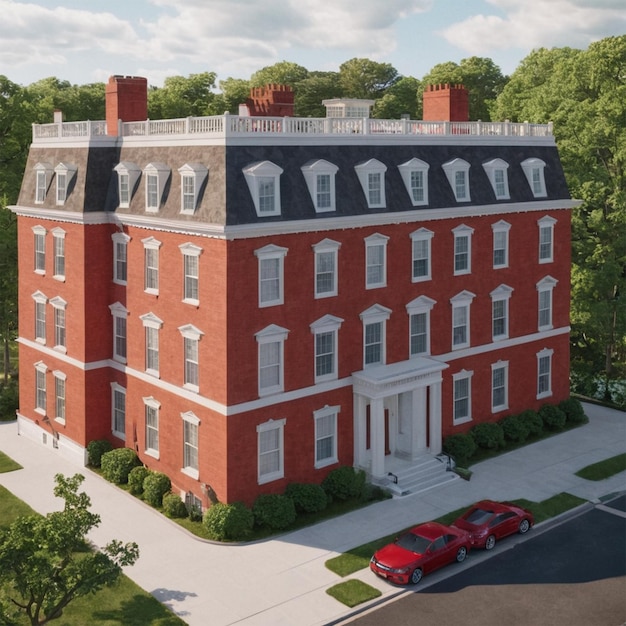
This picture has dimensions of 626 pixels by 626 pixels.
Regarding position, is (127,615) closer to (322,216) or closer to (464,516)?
(464,516)

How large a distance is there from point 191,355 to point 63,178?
1146cm

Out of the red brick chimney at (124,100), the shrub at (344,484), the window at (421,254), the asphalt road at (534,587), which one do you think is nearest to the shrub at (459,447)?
the shrub at (344,484)

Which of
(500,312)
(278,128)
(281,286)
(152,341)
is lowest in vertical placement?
(152,341)

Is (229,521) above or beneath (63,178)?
beneath

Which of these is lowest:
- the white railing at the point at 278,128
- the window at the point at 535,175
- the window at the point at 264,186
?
the window at the point at 264,186

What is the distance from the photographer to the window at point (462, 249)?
132ft

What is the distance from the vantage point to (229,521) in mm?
31750

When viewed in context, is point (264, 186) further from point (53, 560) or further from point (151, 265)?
point (53, 560)

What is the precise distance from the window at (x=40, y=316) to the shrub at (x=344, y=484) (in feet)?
54.8

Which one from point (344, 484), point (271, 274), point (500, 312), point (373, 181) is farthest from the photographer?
point (500, 312)

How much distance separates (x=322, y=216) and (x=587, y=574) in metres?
16.9

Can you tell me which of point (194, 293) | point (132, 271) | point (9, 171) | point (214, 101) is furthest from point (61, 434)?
point (214, 101)

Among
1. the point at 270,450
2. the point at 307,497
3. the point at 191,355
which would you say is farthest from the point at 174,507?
the point at 191,355

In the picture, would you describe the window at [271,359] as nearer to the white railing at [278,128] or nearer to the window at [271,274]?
the window at [271,274]
